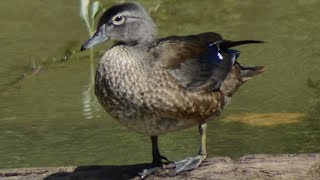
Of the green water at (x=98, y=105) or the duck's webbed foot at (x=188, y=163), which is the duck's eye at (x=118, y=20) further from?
the green water at (x=98, y=105)

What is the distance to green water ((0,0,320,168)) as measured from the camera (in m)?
7.27

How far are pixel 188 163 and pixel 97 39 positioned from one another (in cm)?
95

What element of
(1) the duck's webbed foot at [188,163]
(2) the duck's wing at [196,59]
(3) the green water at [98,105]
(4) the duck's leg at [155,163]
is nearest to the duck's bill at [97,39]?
(2) the duck's wing at [196,59]

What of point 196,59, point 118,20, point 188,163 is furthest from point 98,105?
point 188,163

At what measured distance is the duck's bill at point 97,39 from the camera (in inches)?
233

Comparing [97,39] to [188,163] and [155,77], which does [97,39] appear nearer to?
[155,77]

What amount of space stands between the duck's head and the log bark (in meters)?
0.79

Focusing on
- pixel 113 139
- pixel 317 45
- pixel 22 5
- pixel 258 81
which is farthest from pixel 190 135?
pixel 22 5

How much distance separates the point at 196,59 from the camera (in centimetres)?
619

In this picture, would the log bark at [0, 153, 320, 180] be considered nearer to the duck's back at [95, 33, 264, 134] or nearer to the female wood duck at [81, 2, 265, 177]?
the female wood duck at [81, 2, 265, 177]

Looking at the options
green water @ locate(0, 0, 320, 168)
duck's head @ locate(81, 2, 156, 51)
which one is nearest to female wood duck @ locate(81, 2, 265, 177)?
duck's head @ locate(81, 2, 156, 51)

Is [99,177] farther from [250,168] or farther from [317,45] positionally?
[317,45]

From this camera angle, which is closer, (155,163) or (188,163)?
(188,163)

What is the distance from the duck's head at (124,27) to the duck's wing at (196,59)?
12 cm
